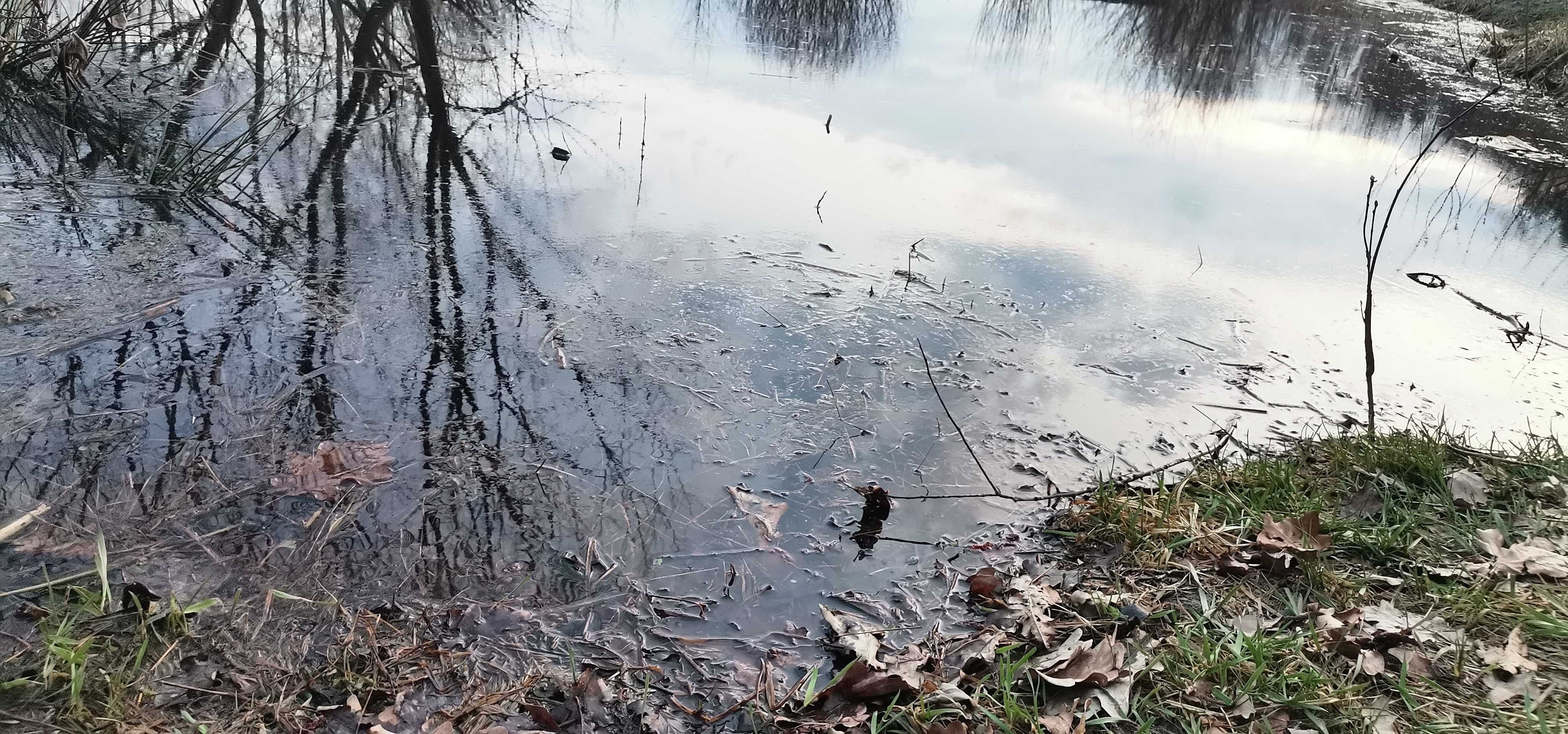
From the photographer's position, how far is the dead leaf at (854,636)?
6.99 feet

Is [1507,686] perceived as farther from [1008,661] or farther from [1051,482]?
[1051,482]

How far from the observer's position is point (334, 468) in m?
2.61

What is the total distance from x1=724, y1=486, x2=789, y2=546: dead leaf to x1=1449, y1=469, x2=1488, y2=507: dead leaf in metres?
1.96

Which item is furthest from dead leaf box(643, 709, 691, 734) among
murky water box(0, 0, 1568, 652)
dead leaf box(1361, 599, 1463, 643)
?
dead leaf box(1361, 599, 1463, 643)

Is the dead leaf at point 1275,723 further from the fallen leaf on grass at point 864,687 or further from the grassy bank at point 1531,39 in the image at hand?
the grassy bank at point 1531,39

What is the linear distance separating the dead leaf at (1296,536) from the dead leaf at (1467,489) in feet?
1.57

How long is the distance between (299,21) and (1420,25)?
1421 cm

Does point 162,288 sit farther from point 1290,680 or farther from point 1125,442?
point 1290,680

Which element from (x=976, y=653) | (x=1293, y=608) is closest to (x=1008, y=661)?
(x=976, y=653)

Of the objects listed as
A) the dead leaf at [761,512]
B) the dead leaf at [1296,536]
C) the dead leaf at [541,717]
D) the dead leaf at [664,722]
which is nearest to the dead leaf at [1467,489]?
the dead leaf at [1296,536]

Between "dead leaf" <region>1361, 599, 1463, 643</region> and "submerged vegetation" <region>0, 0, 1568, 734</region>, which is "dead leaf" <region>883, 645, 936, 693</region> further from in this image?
"dead leaf" <region>1361, 599, 1463, 643</region>

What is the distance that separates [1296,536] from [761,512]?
58.1 inches

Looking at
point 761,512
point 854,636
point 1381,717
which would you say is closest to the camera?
point 1381,717

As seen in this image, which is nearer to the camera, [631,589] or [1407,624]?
[1407,624]
